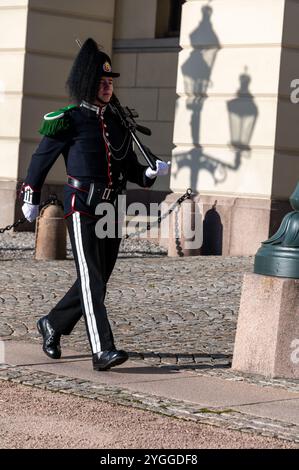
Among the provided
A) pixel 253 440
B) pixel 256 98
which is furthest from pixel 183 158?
pixel 253 440

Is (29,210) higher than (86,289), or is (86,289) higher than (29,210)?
(29,210)

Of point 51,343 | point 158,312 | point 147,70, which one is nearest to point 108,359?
point 51,343

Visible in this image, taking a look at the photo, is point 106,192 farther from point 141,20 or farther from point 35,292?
point 141,20

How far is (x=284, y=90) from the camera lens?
15.1 metres

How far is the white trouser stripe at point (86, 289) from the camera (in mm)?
8047

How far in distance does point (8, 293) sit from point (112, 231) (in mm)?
3841

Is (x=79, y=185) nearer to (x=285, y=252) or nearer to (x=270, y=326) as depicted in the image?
(x=285, y=252)

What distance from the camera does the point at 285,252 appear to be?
8.09 meters

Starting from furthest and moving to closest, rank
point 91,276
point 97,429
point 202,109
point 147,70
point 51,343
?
point 147,70 < point 202,109 < point 51,343 < point 91,276 < point 97,429

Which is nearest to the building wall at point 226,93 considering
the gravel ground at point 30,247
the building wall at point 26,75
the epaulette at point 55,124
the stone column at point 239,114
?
the stone column at point 239,114

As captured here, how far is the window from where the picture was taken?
62.3ft

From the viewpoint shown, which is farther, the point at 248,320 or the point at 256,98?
the point at 256,98

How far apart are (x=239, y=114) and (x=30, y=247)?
307 centimetres

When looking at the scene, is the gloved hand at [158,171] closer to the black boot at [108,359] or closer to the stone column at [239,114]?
the black boot at [108,359]
